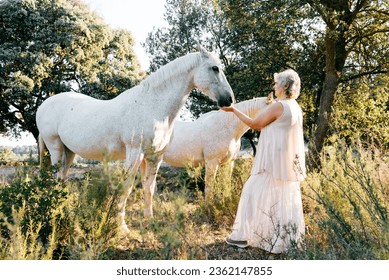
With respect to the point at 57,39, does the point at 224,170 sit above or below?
below

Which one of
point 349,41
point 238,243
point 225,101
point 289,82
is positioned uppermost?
point 349,41

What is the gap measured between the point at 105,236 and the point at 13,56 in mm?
16383

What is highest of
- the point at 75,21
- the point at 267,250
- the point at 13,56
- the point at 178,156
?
the point at 75,21

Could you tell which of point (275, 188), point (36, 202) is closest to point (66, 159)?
point (36, 202)

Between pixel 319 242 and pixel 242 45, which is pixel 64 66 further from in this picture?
pixel 319 242

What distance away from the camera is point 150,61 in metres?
20.5

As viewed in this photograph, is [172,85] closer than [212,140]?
Yes

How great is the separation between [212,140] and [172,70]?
6.56 feet

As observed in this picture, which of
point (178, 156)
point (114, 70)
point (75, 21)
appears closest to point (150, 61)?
point (114, 70)

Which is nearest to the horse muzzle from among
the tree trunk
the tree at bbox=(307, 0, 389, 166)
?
the tree at bbox=(307, 0, 389, 166)

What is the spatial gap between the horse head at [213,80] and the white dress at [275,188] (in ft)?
1.85

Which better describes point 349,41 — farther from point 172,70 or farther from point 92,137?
point 92,137

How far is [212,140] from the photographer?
19.9 ft

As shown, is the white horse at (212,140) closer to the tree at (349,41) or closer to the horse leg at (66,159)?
the horse leg at (66,159)
